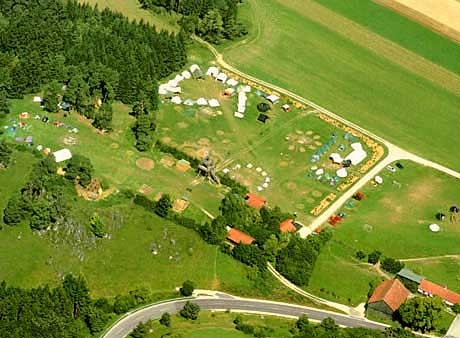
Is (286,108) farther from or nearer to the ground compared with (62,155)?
farther from the ground

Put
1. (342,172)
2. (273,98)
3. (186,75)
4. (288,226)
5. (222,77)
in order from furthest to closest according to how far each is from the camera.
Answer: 1. (222,77)
2. (186,75)
3. (273,98)
4. (342,172)
5. (288,226)

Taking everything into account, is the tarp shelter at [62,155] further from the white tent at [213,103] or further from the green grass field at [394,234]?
the green grass field at [394,234]

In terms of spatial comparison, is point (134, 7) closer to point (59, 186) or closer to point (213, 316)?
point (59, 186)

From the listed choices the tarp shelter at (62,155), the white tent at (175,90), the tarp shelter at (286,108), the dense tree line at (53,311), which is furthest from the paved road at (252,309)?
the white tent at (175,90)

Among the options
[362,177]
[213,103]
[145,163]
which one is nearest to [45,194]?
[145,163]

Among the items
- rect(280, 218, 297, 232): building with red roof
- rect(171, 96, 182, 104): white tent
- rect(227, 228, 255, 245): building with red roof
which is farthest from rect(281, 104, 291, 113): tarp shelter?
rect(227, 228, 255, 245): building with red roof

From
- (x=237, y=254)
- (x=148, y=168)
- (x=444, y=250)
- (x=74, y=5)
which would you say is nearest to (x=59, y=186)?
(x=148, y=168)

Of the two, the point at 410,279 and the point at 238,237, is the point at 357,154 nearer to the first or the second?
the point at 410,279
